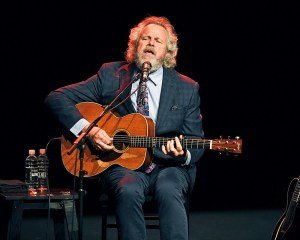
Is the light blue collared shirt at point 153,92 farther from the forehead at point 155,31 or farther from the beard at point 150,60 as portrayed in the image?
the forehead at point 155,31

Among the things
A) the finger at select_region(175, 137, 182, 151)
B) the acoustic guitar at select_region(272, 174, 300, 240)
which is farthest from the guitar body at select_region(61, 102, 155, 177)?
the acoustic guitar at select_region(272, 174, 300, 240)

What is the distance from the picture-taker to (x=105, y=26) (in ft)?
19.4

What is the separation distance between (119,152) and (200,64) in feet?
8.18

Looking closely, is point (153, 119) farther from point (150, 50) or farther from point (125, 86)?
point (150, 50)

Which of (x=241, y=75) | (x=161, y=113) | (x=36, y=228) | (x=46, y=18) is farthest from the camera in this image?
(x=241, y=75)

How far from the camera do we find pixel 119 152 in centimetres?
397

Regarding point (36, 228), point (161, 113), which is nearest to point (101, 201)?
point (161, 113)

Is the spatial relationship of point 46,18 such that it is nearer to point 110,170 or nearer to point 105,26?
point 105,26

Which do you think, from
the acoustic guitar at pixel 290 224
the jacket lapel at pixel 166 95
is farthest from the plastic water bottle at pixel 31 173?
the acoustic guitar at pixel 290 224

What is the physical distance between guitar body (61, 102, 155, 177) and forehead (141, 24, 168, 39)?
0.68 metres

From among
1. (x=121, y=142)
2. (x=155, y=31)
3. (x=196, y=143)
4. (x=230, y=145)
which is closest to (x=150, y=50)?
(x=155, y=31)

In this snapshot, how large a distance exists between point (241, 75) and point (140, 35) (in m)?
2.10

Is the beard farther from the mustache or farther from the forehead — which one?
the forehead

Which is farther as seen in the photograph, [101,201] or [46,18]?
[46,18]
